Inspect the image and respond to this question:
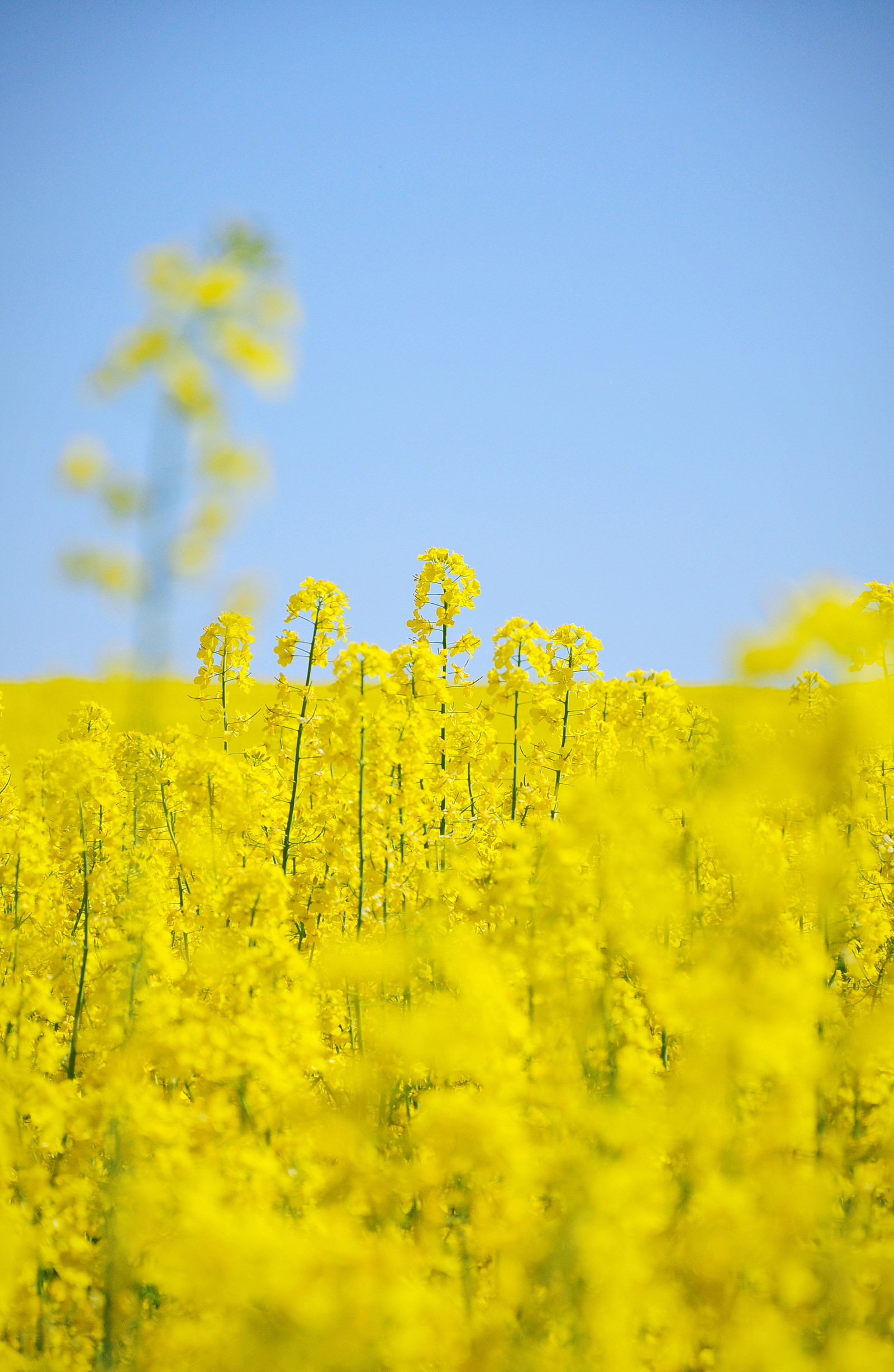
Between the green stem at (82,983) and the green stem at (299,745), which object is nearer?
the green stem at (82,983)

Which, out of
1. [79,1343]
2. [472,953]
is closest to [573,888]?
[472,953]

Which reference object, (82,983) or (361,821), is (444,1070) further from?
→ (82,983)

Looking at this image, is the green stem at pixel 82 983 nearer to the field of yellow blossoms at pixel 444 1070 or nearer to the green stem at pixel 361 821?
the field of yellow blossoms at pixel 444 1070

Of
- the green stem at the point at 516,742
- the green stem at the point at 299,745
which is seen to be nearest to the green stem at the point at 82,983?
the green stem at the point at 299,745

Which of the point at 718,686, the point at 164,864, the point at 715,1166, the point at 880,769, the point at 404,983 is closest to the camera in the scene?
the point at 715,1166

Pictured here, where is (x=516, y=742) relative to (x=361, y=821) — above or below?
above

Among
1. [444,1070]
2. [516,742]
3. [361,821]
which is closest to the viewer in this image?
[444,1070]

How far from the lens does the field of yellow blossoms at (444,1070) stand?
258cm

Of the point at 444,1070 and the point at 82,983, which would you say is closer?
the point at 444,1070

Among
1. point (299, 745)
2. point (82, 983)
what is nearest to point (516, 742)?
point (299, 745)

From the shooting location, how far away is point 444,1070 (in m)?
3.42

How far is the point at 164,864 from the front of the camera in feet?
19.4

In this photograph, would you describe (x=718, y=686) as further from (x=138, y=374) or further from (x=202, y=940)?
(x=138, y=374)

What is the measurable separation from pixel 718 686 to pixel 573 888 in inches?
727
